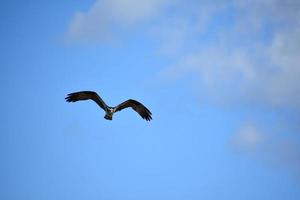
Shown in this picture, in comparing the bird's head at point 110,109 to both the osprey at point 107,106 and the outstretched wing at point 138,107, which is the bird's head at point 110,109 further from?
the outstretched wing at point 138,107

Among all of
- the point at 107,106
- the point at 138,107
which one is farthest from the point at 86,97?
the point at 138,107

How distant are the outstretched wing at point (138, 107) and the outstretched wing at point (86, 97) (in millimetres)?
1089

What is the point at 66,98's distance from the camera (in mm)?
23297

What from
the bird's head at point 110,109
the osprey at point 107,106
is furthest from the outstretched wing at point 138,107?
the bird's head at point 110,109

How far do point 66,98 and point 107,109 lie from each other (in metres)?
2.87

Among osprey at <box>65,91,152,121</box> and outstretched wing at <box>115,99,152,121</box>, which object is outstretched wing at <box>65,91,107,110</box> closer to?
osprey at <box>65,91,152,121</box>

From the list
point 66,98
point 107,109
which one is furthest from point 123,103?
point 66,98

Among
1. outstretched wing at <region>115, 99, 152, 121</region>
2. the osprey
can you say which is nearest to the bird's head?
the osprey

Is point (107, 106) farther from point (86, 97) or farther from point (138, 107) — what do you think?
point (138, 107)

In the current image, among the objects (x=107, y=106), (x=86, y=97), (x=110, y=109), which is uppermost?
(x=86, y=97)

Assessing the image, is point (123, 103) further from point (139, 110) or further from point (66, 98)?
point (66, 98)

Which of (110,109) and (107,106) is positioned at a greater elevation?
(107,106)

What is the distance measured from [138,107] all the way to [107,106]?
266cm

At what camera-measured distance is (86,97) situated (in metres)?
23.0
